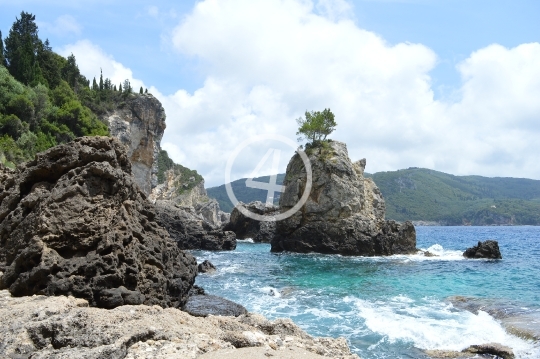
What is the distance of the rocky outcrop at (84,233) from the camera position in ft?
29.6

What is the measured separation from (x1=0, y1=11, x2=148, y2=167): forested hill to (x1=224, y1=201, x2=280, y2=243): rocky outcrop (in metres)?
29.0

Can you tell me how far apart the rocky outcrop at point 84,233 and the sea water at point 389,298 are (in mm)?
6246

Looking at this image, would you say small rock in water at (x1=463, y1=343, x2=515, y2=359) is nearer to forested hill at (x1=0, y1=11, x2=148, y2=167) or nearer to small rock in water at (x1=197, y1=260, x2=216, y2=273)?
small rock in water at (x1=197, y1=260, x2=216, y2=273)

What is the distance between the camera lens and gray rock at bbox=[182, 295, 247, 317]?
1270 cm

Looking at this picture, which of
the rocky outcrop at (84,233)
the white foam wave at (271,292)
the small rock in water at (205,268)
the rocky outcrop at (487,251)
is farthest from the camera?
the rocky outcrop at (487,251)

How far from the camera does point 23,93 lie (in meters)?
39.5

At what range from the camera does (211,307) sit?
13.5 meters

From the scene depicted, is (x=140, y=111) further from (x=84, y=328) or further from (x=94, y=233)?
(x=84, y=328)

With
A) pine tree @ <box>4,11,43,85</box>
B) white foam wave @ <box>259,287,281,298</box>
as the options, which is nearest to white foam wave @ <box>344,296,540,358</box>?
white foam wave @ <box>259,287,281,298</box>

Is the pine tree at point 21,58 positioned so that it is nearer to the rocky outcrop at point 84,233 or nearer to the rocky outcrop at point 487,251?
the rocky outcrop at point 84,233

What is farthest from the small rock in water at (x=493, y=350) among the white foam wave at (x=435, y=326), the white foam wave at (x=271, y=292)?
the white foam wave at (x=271, y=292)

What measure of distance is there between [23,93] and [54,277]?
3704 cm

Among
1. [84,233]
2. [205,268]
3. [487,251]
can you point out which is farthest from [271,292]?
[487,251]

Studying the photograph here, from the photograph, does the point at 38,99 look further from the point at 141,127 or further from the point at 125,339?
the point at 125,339
